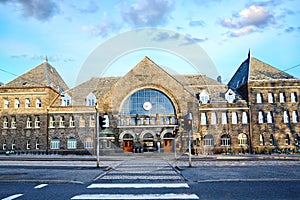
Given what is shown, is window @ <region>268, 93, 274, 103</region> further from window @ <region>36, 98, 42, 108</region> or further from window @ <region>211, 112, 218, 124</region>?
window @ <region>36, 98, 42, 108</region>

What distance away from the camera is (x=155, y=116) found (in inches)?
1710

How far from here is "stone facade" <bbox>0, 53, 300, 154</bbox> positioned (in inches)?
1667

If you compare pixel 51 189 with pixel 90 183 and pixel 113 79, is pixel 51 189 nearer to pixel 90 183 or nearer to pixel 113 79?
pixel 90 183

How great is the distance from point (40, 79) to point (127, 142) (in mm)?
16291

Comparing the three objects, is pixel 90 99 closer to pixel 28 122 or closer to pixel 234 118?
pixel 28 122

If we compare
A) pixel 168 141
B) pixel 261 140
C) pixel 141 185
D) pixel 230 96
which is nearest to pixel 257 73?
pixel 230 96

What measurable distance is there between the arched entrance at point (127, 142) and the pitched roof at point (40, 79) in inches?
536

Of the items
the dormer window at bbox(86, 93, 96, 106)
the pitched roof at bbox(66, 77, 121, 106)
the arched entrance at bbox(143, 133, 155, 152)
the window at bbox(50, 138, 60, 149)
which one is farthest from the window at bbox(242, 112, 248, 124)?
the window at bbox(50, 138, 60, 149)

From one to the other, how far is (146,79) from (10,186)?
3312cm

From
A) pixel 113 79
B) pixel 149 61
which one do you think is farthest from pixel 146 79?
pixel 113 79

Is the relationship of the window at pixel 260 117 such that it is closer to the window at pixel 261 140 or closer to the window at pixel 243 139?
the window at pixel 261 140

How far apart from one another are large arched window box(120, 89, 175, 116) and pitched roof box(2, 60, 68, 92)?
1212 cm

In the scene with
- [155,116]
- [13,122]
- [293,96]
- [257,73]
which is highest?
[257,73]

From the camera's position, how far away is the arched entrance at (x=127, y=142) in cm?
4303
